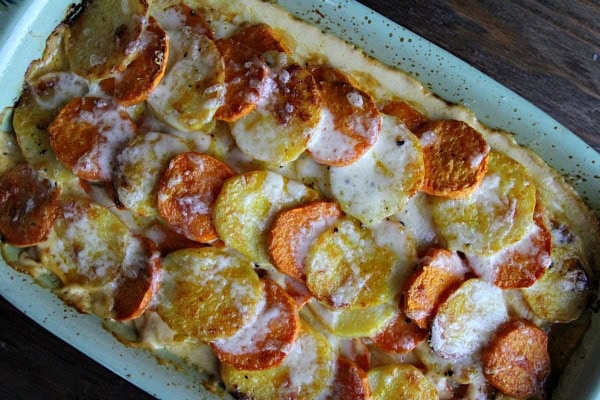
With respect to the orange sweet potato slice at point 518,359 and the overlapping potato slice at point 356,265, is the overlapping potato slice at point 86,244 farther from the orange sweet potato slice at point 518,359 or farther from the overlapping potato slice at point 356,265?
the orange sweet potato slice at point 518,359

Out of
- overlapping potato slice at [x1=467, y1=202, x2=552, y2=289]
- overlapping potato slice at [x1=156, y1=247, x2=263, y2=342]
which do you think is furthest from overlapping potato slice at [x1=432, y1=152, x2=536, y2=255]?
overlapping potato slice at [x1=156, y1=247, x2=263, y2=342]

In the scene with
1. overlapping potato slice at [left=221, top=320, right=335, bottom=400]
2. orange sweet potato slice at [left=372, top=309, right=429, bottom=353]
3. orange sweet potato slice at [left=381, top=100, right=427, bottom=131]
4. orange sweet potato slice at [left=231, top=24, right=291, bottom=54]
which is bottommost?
overlapping potato slice at [left=221, top=320, right=335, bottom=400]

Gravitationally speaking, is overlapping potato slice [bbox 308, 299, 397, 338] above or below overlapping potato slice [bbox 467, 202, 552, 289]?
below

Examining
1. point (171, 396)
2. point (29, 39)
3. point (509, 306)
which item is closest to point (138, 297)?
point (171, 396)

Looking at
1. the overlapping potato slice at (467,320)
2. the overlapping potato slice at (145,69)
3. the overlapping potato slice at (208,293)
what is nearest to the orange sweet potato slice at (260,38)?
the overlapping potato slice at (145,69)

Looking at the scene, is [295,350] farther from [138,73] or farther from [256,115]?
[138,73]

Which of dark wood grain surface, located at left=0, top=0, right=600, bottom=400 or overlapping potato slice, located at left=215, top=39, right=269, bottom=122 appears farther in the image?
dark wood grain surface, located at left=0, top=0, right=600, bottom=400

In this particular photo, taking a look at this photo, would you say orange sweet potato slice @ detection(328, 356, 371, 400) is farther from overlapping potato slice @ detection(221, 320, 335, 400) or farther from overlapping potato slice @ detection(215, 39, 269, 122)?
overlapping potato slice @ detection(215, 39, 269, 122)

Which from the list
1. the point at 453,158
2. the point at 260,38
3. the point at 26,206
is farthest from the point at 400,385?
the point at 26,206
